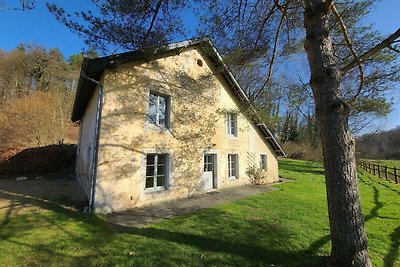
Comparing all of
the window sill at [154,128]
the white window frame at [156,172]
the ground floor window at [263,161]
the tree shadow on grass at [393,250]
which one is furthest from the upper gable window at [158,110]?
the ground floor window at [263,161]

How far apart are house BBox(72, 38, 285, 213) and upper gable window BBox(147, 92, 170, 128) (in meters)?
0.04

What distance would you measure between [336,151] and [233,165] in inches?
398

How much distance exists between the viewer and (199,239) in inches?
236

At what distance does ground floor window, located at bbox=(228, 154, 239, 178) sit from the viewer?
14320mm

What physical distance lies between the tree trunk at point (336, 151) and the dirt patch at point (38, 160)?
717 inches

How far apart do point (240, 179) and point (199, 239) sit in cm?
885

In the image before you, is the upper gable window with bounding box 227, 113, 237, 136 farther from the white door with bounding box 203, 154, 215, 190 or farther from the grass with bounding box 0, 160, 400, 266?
the grass with bounding box 0, 160, 400, 266

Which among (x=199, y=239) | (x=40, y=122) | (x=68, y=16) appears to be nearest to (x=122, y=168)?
(x=199, y=239)

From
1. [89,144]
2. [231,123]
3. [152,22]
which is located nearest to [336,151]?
[152,22]

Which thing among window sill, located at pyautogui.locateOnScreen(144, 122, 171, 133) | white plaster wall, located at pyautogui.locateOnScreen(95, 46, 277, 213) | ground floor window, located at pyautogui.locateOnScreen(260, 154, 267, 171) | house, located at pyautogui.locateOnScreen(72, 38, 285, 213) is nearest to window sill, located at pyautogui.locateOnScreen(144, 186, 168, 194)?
house, located at pyautogui.locateOnScreen(72, 38, 285, 213)

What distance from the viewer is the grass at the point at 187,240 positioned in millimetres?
4902

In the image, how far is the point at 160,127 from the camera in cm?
1020

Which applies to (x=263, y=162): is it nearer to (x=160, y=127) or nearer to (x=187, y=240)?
(x=160, y=127)

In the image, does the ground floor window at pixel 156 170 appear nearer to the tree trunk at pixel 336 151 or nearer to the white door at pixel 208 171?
the white door at pixel 208 171
